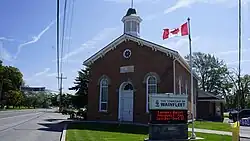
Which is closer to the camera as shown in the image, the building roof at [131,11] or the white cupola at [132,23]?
the white cupola at [132,23]

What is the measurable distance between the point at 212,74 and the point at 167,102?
209ft

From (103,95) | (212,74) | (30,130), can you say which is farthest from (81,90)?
(212,74)

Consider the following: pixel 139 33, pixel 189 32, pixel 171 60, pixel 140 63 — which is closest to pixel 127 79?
pixel 140 63

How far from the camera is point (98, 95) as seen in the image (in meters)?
30.9

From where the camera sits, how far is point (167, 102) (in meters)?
16.1

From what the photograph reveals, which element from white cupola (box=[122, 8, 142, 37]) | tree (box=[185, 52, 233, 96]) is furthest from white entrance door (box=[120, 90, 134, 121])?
tree (box=[185, 52, 233, 96])

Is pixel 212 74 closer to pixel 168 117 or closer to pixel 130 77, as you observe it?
pixel 130 77

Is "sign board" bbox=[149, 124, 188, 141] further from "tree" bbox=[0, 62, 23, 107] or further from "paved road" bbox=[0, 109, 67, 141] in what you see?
"tree" bbox=[0, 62, 23, 107]

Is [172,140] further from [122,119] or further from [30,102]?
[30,102]

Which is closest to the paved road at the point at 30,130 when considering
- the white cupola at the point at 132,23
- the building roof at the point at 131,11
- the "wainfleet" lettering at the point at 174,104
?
the "wainfleet" lettering at the point at 174,104

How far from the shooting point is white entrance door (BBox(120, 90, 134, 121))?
2898 centimetres

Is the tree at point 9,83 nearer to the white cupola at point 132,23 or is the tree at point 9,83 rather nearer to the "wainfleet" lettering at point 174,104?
the white cupola at point 132,23

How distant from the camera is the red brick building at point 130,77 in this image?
89.6 ft

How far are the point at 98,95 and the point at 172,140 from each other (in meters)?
16.0
